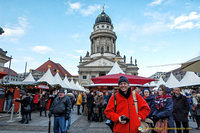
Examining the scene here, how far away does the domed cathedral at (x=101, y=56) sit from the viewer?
4750 centimetres

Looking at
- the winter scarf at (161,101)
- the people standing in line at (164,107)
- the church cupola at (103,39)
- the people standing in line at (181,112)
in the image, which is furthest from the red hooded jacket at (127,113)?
the church cupola at (103,39)

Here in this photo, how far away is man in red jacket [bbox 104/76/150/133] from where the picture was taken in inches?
95.6

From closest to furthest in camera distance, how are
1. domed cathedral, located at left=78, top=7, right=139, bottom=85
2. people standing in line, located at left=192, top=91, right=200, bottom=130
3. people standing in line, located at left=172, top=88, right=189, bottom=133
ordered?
people standing in line, located at left=172, top=88, right=189, bottom=133
people standing in line, located at left=192, top=91, right=200, bottom=130
domed cathedral, located at left=78, top=7, right=139, bottom=85

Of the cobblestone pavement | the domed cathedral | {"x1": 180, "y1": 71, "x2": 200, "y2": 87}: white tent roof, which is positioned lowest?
the cobblestone pavement

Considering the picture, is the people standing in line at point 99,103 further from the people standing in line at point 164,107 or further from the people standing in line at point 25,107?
the people standing in line at point 164,107

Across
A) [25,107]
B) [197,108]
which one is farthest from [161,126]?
[25,107]

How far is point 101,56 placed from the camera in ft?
156

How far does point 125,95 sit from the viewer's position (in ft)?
8.51

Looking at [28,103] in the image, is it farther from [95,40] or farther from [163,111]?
[95,40]

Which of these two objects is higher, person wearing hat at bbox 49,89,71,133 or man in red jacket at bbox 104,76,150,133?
man in red jacket at bbox 104,76,150,133

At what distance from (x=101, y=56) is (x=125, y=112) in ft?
148

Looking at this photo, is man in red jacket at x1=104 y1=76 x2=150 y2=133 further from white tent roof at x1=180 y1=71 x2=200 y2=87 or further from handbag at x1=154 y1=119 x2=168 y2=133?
white tent roof at x1=180 y1=71 x2=200 y2=87

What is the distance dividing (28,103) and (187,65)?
7743 millimetres

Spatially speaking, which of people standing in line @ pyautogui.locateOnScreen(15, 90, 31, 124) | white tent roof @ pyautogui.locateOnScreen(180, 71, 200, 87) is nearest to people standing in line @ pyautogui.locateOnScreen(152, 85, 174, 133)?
people standing in line @ pyautogui.locateOnScreen(15, 90, 31, 124)
